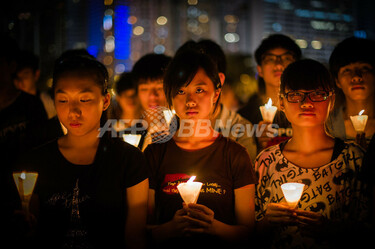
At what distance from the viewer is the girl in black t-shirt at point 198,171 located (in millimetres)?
2801

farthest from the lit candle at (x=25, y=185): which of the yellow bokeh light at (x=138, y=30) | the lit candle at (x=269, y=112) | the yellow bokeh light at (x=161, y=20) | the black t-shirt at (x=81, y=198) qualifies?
the yellow bokeh light at (x=161, y=20)

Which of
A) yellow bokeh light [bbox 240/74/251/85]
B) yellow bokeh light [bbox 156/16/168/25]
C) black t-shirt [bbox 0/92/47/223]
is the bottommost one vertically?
black t-shirt [bbox 0/92/47/223]

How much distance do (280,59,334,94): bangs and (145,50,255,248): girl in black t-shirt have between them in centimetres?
71

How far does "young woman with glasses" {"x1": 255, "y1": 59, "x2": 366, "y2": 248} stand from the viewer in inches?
110

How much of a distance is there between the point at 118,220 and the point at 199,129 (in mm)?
1140

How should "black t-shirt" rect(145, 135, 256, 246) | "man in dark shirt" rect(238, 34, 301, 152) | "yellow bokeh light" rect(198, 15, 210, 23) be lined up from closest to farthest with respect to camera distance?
"black t-shirt" rect(145, 135, 256, 246) → "man in dark shirt" rect(238, 34, 301, 152) → "yellow bokeh light" rect(198, 15, 210, 23)

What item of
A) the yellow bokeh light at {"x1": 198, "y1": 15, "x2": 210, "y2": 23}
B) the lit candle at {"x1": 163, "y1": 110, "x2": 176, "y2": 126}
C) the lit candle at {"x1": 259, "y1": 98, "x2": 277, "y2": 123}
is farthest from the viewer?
the yellow bokeh light at {"x1": 198, "y1": 15, "x2": 210, "y2": 23}

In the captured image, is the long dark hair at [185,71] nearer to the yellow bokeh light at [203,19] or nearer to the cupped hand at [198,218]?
the cupped hand at [198,218]

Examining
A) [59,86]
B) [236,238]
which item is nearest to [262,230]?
[236,238]

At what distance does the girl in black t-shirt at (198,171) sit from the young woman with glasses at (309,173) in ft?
0.87

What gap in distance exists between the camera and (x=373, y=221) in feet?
9.09

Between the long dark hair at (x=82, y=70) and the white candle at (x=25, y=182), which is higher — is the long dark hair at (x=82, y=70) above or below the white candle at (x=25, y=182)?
above

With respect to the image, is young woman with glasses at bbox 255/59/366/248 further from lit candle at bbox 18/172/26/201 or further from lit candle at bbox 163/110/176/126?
lit candle at bbox 18/172/26/201

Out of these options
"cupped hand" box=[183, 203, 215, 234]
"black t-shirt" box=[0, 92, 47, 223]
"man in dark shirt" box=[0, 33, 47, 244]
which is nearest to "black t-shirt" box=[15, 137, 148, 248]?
"cupped hand" box=[183, 203, 215, 234]
